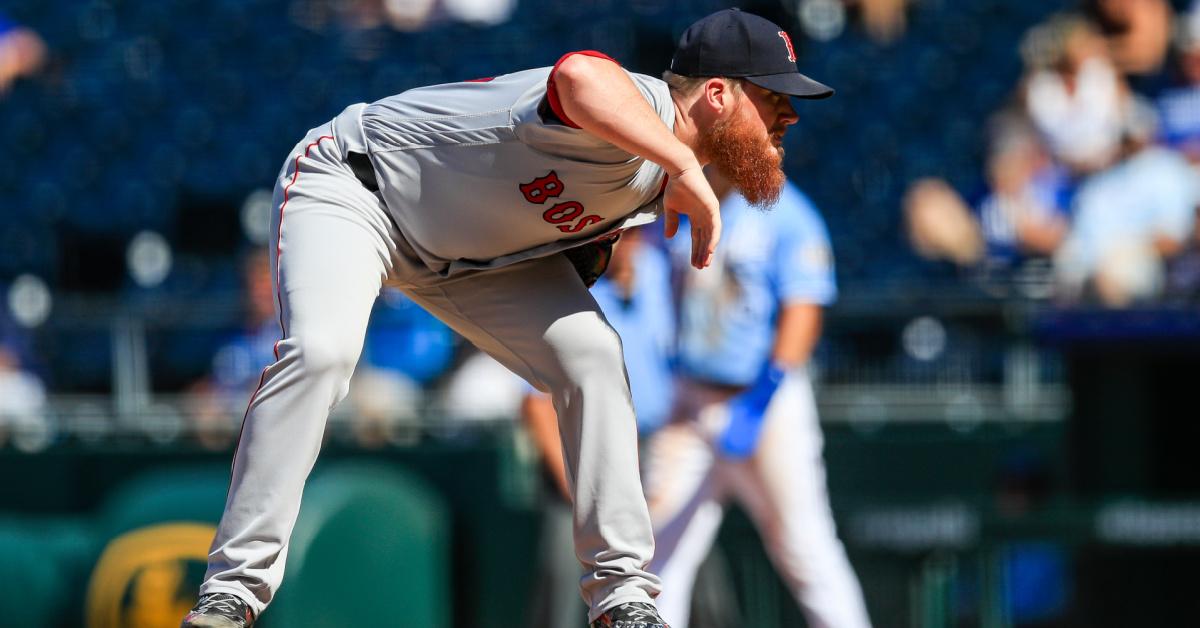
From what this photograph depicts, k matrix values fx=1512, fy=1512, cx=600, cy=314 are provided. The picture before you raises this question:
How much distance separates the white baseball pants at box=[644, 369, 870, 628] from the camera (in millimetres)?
4918

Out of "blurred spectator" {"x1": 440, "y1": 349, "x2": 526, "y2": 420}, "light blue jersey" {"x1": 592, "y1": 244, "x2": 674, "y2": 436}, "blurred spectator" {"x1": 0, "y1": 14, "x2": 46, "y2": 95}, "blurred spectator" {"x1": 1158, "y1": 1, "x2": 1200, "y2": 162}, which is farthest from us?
"blurred spectator" {"x1": 0, "y1": 14, "x2": 46, "y2": 95}

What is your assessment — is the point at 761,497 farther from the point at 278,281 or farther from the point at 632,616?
the point at 278,281

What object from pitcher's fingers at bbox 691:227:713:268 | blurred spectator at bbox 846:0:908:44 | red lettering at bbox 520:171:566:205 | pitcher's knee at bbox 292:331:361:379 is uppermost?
blurred spectator at bbox 846:0:908:44

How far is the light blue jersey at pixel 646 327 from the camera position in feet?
18.6

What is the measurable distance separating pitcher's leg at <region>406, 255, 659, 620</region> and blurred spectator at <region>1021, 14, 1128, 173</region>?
4.88m

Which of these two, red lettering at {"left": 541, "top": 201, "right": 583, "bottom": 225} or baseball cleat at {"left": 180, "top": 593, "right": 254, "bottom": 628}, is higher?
red lettering at {"left": 541, "top": 201, "right": 583, "bottom": 225}

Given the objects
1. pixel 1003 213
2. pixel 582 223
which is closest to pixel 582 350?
pixel 582 223

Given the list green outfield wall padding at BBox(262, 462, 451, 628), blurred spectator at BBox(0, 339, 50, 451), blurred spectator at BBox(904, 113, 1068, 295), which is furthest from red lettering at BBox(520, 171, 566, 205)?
blurred spectator at BBox(0, 339, 50, 451)

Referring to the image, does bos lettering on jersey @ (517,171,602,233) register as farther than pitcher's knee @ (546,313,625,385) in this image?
No

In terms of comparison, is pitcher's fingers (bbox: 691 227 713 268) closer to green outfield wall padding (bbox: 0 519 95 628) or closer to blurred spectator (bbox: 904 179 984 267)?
green outfield wall padding (bbox: 0 519 95 628)

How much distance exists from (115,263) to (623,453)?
638 cm

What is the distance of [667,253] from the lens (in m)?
5.67

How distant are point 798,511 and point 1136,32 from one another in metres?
4.65

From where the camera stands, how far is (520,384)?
694 centimetres
